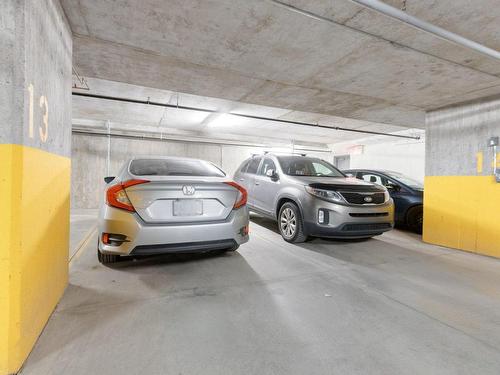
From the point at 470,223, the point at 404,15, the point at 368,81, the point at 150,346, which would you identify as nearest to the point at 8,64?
the point at 150,346

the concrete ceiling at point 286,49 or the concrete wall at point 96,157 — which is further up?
the concrete ceiling at point 286,49

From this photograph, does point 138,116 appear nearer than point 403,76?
No

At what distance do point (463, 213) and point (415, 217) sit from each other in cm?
138

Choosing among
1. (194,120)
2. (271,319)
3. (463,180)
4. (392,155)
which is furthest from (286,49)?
(392,155)

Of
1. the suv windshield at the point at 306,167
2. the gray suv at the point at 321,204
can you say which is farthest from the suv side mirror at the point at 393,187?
the gray suv at the point at 321,204

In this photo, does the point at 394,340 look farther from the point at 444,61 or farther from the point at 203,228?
the point at 444,61

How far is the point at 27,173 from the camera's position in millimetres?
1438

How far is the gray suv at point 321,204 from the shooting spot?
3.81 meters

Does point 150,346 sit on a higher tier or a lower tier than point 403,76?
lower

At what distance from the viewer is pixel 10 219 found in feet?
4.36

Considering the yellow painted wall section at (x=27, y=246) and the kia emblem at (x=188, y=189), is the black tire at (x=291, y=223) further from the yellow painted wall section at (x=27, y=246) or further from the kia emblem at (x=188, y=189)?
the yellow painted wall section at (x=27, y=246)

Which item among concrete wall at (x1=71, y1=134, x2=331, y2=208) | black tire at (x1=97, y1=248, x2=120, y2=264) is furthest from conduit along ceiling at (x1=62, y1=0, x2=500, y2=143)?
concrete wall at (x1=71, y1=134, x2=331, y2=208)

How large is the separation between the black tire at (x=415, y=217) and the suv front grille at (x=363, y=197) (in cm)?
201

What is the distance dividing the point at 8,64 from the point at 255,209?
14.6ft
